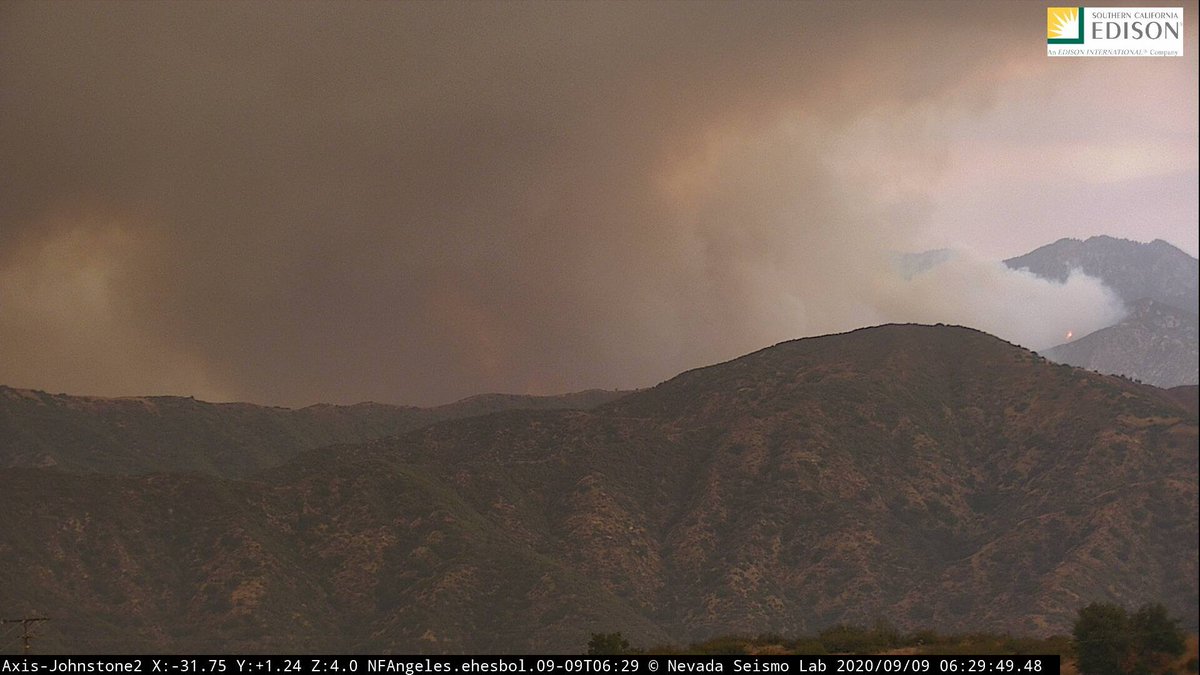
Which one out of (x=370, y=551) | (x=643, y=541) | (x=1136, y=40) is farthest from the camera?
(x=643, y=541)

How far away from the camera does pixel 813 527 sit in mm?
129750

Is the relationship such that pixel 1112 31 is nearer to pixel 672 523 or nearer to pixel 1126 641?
pixel 1126 641

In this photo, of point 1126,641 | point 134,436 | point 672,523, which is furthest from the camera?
point 134,436

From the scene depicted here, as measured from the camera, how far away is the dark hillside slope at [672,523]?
106 m

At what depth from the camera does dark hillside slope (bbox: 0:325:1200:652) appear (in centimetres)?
10594

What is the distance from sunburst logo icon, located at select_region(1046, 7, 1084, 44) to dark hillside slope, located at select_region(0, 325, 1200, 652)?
47723 mm

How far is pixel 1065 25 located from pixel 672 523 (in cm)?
9135

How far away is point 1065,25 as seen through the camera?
5881 centimetres

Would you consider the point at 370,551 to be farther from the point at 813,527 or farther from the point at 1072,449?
the point at 1072,449

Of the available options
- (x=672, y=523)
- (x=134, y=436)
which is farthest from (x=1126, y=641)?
(x=134, y=436)

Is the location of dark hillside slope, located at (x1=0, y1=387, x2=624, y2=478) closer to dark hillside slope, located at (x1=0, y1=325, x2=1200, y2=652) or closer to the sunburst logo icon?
dark hillside slope, located at (x1=0, y1=325, x2=1200, y2=652)

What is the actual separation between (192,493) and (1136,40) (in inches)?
4333

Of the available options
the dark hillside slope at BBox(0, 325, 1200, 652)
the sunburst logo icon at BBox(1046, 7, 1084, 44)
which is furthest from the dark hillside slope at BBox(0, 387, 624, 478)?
the sunburst logo icon at BBox(1046, 7, 1084, 44)

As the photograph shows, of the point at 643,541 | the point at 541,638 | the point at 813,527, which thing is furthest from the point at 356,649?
the point at 813,527
